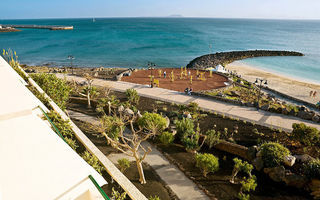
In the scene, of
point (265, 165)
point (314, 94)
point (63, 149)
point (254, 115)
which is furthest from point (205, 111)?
point (314, 94)

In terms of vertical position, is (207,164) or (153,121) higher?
(153,121)

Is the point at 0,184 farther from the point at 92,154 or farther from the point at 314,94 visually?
the point at 314,94

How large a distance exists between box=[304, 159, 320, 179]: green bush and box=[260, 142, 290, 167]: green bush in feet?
3.61

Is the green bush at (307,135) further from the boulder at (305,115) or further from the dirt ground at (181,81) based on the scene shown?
the dirt ground at (181,81)

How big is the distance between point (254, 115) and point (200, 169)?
9.55m

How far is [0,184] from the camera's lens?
3318 millimetres

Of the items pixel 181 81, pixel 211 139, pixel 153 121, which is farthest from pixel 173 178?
pixel 181 81

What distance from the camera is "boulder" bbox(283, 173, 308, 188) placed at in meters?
9.36

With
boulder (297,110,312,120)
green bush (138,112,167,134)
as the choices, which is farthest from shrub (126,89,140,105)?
boulder (297,110,312,120)

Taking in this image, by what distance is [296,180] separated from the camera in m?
9.41

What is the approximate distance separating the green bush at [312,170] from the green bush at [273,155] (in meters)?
1.10

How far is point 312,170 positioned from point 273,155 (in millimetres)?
1674

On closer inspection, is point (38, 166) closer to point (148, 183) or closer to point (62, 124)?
point (62, 124)

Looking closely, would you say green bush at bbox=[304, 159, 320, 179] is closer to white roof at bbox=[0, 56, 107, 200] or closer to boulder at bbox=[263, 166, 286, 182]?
boulder at bbox=[263, 166, 286, 182]
